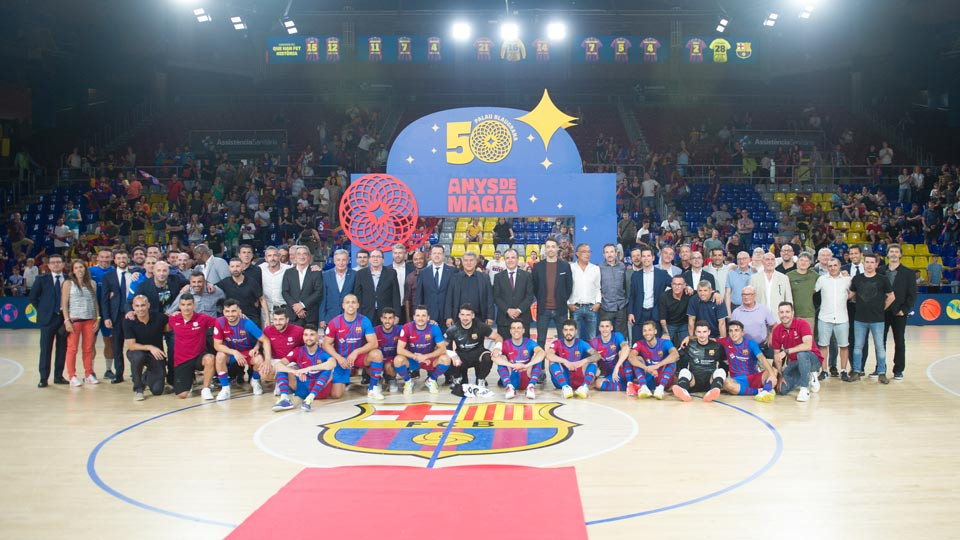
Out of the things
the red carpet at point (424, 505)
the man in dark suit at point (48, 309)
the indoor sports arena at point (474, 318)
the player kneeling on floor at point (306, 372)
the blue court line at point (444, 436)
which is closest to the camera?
the red carpet at point (424, 505)

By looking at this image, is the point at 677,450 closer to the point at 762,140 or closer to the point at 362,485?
the point at 362,485

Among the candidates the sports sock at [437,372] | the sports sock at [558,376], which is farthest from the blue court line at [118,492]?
the sports sock at [558,376]

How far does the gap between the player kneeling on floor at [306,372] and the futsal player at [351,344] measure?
14 cm

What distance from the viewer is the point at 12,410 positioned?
328 inches

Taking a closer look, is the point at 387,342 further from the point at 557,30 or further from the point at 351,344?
the point at 557,30

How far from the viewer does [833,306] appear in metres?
9.48

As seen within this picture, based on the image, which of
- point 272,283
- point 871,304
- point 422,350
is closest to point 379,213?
point 272,283

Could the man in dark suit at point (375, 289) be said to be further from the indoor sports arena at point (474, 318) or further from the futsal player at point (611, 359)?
the futsal player at point (611, 359)

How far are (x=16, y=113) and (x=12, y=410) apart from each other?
1723 cm

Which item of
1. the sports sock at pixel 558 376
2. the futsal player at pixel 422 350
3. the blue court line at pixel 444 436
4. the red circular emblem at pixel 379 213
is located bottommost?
the blue court line at pixel 444 436

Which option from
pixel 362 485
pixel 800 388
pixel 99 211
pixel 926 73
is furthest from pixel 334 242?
pixel 926 73

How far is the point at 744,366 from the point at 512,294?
116 inches

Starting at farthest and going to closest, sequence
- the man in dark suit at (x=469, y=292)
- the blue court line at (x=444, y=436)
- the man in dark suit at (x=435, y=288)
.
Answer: the man in dark suit at (x=435, y=288) < the man in dark suit at (x=469, y=292) < the blue court line at (x=444, y=436)

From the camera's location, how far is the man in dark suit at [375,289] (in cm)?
962
